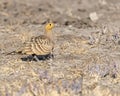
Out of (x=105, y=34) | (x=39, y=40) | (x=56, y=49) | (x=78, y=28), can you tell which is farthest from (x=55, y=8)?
(x=39, y=40)

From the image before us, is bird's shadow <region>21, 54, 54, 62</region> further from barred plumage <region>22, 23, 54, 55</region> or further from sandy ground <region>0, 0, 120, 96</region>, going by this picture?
barred plumage <region>22, 23, 54, 55</region>

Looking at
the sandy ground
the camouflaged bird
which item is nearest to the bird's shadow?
the sandy ground

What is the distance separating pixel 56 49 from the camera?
407 inches

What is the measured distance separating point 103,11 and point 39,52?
825cm

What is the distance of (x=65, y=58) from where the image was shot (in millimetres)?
9641

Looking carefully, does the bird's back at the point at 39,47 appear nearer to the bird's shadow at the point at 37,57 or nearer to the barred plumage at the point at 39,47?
the barred plumage at the point at 39,47

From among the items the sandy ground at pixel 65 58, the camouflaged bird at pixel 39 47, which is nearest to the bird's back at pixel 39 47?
the camouflaged bird at pixel 39 47

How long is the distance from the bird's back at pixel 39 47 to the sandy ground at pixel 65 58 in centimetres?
24

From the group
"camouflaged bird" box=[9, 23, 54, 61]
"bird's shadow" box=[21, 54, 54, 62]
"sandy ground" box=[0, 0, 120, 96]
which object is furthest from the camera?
"bird's shadow" box=[21, 54, 54, 62]

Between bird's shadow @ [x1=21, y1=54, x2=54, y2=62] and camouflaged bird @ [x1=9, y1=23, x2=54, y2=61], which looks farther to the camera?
bird's shadow @ [x1=21, y1=54, x2=54, y2=62]

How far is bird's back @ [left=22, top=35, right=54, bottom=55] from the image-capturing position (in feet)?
29.0

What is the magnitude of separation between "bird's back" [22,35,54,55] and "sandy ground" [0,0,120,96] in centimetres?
24

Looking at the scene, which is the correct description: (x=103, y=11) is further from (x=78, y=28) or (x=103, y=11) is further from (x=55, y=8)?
(x=78, y=28)

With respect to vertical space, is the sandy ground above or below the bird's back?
below
